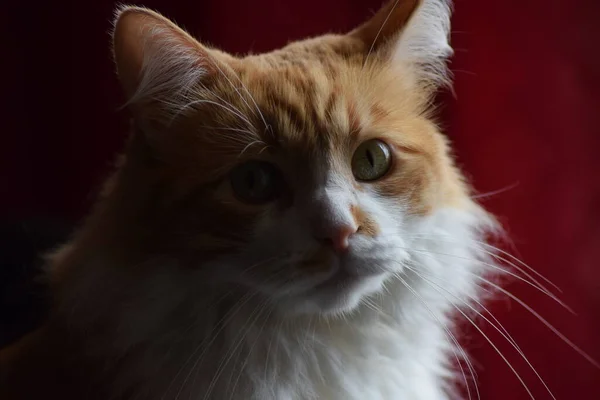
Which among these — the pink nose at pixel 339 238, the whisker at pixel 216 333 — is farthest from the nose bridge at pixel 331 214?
the whisker at pixel 216 333

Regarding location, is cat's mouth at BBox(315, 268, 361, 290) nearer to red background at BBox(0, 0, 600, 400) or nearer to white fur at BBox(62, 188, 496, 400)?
white fur at BBox(62, 188, 496, 400)

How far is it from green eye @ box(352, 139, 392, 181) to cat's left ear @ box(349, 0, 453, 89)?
0.18 metres

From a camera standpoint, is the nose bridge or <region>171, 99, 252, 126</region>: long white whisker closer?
the nose bridge

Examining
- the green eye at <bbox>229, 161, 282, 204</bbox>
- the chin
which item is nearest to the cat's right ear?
the green eye at <bbox>229, 161, 282, 204</bbox>

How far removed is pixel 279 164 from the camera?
3.59ft

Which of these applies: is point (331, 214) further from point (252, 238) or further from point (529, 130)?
point (529, 130)

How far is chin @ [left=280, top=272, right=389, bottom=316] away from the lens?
40.6 inches

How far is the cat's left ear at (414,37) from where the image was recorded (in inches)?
47.9

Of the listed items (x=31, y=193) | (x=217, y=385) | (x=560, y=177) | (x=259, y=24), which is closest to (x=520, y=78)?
(x=560, y=177)

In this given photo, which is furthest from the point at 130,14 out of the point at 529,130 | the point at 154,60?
the point at 529,130

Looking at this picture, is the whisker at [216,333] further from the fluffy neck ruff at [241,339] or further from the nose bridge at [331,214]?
the nose bridge at [331,214]

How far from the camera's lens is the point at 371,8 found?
169 cm

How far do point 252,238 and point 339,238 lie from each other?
0.45ft

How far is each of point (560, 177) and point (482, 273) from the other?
0.28m
